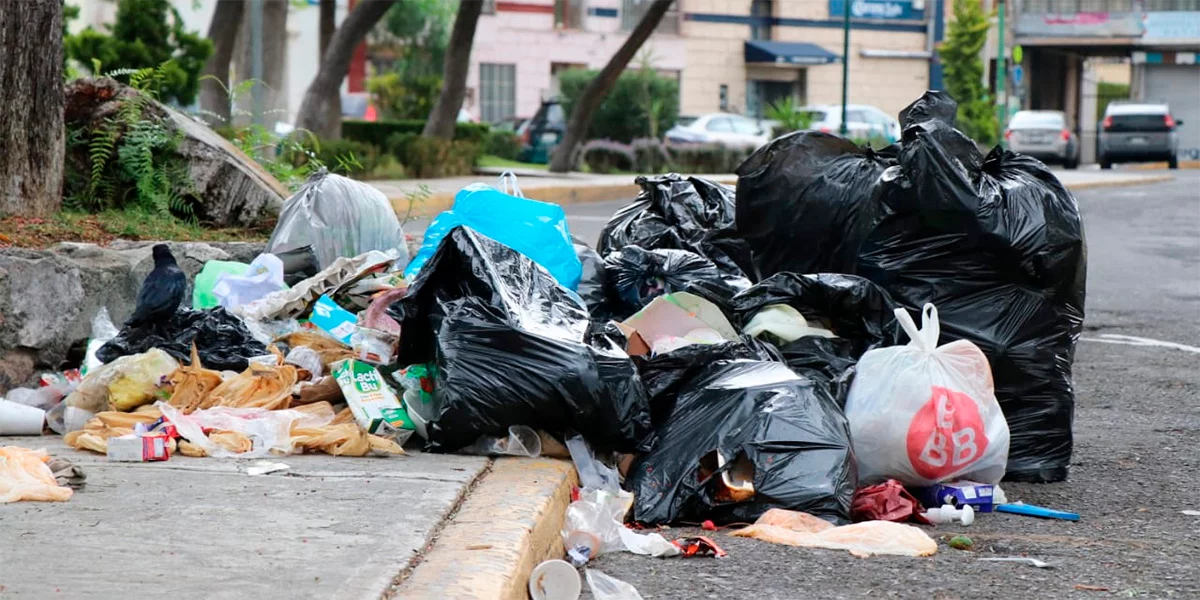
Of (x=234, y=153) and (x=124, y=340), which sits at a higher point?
(x=234, y=153)

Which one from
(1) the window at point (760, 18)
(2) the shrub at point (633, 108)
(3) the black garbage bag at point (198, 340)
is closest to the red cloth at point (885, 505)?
(3) the black garbage bag at point (198, 340)

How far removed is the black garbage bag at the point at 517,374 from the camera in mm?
3693

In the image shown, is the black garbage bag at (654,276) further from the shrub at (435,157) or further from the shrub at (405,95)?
the shrub at (405,95)

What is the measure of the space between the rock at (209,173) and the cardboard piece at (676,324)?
2411 millimetres

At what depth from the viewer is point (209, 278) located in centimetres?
497

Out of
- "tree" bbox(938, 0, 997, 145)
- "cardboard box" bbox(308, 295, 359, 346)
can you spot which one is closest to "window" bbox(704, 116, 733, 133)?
"tree" bbox(938, 0, 997, 145)

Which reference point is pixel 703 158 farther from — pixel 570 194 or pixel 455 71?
pixel 570 194

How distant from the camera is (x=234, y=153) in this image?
6.41 meters

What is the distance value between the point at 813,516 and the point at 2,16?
3585mm

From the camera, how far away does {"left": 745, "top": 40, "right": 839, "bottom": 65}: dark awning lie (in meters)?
38.2

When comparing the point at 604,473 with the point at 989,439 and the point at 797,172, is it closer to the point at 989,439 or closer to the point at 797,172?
the point at 989,439

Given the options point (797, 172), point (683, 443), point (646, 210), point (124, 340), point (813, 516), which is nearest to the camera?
point (813, 516)

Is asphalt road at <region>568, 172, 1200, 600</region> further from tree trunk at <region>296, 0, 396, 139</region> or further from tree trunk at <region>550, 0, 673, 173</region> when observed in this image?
tree trunk at <region>550, 0, 673, 173</region>

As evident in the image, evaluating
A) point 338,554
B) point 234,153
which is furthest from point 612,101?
point 338,554
